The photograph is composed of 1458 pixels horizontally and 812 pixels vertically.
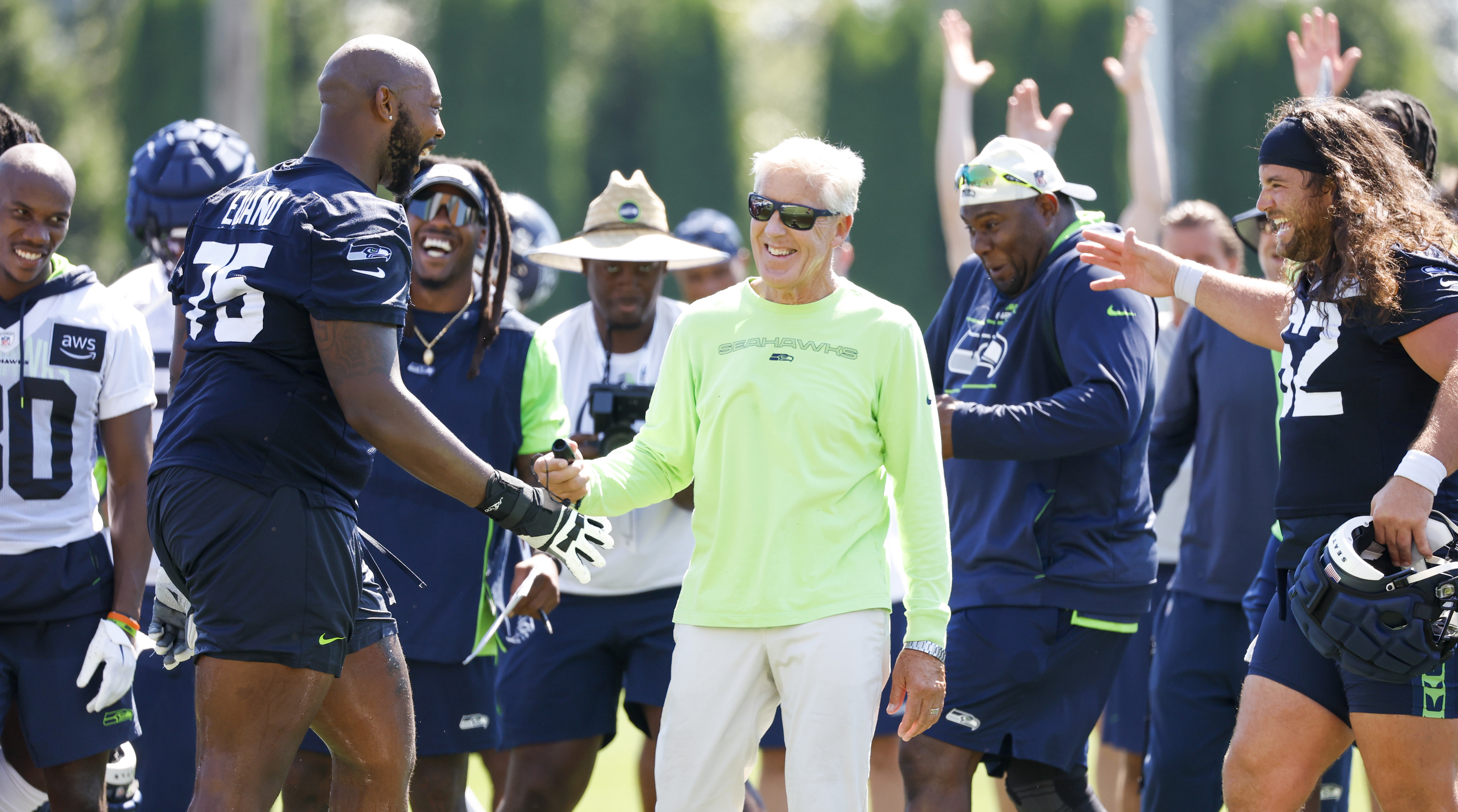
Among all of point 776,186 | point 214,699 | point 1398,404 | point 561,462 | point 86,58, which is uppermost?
point 86,58

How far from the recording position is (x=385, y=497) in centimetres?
503

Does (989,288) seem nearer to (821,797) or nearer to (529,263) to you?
(821,797)

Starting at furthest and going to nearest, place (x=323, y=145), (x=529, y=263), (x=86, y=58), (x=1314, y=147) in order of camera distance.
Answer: (x=86, y=58)
(x=529, y=263)
(x=1314, y=147)
(x=323, y=145)

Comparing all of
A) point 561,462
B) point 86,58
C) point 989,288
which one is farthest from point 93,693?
point 86,58

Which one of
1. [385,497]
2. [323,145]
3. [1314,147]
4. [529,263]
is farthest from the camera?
[529,263]

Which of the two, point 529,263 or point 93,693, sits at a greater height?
point 529,263

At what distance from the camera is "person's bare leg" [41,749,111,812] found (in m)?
4.58

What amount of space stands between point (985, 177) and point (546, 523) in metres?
2.01

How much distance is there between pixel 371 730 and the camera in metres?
3.83

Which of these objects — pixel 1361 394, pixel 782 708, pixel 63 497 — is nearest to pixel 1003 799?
pixel 782 708

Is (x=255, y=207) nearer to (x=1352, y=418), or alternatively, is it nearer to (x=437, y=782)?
(x=437, y=782)

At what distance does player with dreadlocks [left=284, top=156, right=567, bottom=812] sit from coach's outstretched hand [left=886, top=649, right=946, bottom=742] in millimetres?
1506

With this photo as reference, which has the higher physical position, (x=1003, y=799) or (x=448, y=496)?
(x=448, y=496)

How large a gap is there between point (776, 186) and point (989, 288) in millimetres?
1493
